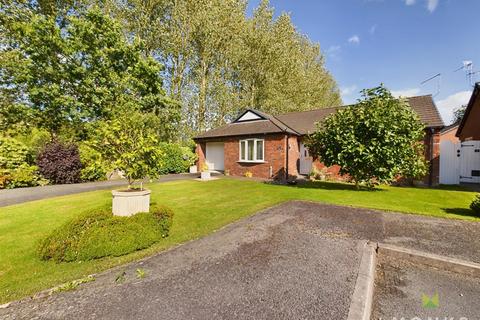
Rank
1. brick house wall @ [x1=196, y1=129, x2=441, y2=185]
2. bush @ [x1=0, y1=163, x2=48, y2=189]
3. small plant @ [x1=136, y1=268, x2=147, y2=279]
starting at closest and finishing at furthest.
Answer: small plant @ [x1=136, y1=268, x2=147, y2=279] → bush @ [x1=0, y1=163, x2=48, y2=189] → brick house wall @ [x1=196, y1=129, x2=441, y2=185]

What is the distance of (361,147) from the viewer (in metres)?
10.0

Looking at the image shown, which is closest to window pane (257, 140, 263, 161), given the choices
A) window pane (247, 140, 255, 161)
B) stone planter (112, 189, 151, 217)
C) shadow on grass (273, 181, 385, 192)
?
window pane (247, 140, 255, 161)

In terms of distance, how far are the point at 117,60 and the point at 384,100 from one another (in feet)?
67.3

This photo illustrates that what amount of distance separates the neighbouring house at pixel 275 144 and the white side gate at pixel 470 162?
3384 millimetres

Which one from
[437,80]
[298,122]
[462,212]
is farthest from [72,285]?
[437,80]

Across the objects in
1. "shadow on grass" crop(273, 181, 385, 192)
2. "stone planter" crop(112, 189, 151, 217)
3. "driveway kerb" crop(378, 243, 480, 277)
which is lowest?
"driveway kerb" crop(378, 243, 480, 277)

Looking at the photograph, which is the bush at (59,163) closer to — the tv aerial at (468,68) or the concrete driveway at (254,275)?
the concrete driveway at (254,275)

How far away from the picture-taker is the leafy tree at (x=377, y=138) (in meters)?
9.88

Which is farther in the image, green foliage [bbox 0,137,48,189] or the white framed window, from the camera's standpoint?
the white framed window

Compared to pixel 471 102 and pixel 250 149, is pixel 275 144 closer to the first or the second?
pixel 250 149

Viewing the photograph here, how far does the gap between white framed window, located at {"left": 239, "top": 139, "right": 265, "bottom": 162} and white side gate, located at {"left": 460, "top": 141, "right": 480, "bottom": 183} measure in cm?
1292

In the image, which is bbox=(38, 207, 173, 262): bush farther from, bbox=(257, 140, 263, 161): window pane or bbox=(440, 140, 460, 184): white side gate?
bbox=(440, 140, 460, 184): white side gate

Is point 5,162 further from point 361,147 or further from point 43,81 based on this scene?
point 361,147

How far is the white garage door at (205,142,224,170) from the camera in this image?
64.9ft
